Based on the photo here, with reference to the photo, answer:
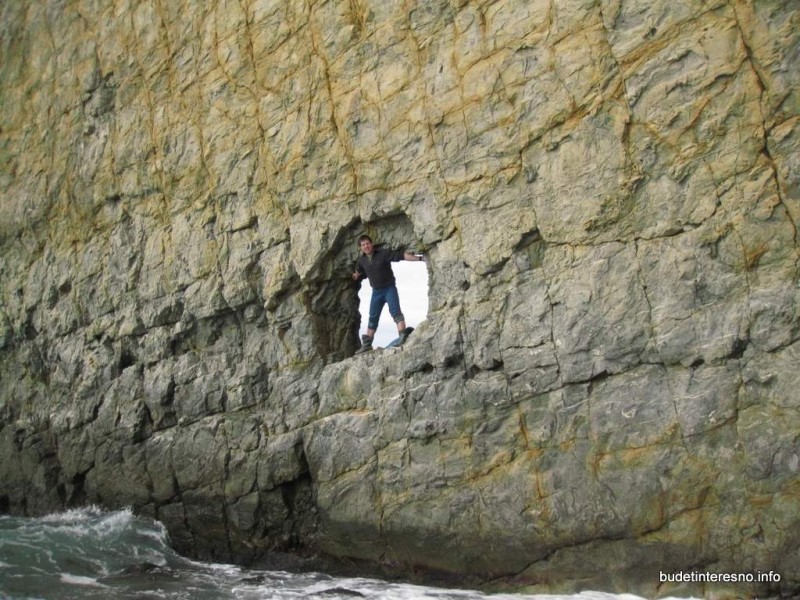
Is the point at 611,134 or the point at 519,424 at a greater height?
the point at 611,134

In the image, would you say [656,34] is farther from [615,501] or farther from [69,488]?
[69,488]

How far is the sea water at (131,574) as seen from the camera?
919cm

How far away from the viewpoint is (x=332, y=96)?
10961 millimetres

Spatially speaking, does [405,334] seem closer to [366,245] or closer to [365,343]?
[365,343]

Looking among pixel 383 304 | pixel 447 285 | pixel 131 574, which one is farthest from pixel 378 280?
pixel 131 574

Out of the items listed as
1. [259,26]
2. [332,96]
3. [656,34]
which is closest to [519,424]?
[656,34]

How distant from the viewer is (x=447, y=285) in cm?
975

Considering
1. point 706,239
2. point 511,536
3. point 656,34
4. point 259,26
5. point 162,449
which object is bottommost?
point 511,536

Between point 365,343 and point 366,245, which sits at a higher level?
point 366,245

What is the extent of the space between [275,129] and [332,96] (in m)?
1.17

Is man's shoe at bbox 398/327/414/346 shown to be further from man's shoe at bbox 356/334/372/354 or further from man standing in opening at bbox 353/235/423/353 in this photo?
man's shoe at bbox 356/334/372/354

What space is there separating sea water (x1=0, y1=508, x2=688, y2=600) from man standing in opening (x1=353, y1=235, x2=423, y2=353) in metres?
3.38

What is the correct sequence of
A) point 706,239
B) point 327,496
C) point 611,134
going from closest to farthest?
point 706,239
point 611,134
point 327,496

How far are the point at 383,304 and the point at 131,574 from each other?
17.7 feet
